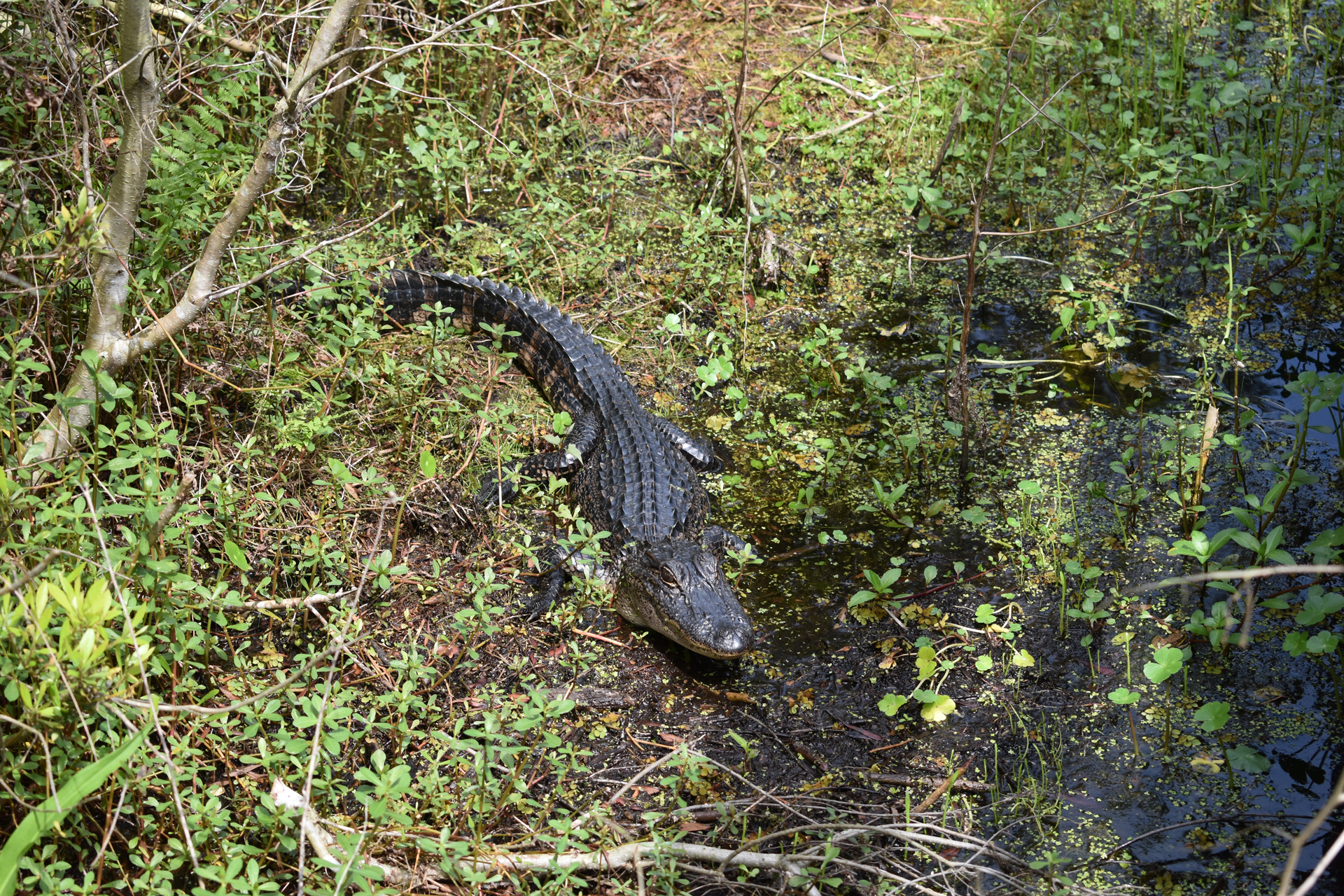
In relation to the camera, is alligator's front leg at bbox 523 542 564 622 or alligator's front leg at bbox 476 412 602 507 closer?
alligator's front leg at bbox 523 542 564 622

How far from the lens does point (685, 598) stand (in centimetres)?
376

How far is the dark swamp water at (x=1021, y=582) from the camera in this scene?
3.14 meters

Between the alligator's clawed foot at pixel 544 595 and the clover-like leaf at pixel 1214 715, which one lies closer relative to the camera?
the clover-like leaf at pixel 1214 715

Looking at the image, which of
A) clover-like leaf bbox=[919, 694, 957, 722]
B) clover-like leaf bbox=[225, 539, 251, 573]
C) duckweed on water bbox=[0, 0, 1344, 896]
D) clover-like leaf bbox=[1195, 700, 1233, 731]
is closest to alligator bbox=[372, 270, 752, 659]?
duckweed on water bbox=[0, 0, 1344, 896]

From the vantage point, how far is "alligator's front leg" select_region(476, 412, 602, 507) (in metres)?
4.40

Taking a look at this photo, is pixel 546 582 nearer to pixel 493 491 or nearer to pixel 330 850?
pixel 493 491

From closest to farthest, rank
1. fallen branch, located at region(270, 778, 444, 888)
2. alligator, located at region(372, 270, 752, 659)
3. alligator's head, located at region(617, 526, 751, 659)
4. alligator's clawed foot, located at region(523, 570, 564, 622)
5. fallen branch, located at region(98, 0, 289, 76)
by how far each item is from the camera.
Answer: fallen branch, located at region(270, 778, 444, 888) < fallen branch, located at region(98, 0, 289, 76) < alligator's head, located at region(617, 526, 751, 659) < alligator, located at region(372, 270, 752, 659) < alligator's clawed foot, located at region(523, 570, 564, 622)

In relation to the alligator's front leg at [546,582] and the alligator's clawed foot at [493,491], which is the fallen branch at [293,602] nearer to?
the alligator's front leg at [546,582]

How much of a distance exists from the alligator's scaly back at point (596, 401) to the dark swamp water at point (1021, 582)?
0.31 metres

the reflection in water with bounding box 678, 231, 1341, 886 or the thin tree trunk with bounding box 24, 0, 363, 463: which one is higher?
the thin tree trunk with bounding box 24, 0, 363, 463

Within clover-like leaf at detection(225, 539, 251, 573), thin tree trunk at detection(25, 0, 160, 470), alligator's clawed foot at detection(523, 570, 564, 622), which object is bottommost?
alligator's clawed foot at detection(523, 570, 564, 622)

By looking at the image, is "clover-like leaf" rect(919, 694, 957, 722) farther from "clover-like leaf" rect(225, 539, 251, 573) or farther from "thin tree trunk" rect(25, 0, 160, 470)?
"thin tree trunk" rect(25, 0, 160, 470)

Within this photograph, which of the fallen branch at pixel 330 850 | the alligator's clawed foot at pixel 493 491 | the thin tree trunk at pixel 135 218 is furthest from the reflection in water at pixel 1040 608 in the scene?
the thin tree trunk at pixel 135 218

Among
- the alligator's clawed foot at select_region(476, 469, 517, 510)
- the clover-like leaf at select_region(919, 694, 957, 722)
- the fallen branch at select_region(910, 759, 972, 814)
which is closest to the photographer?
the fallen branch at select_region(910, 759, 972, 814)
